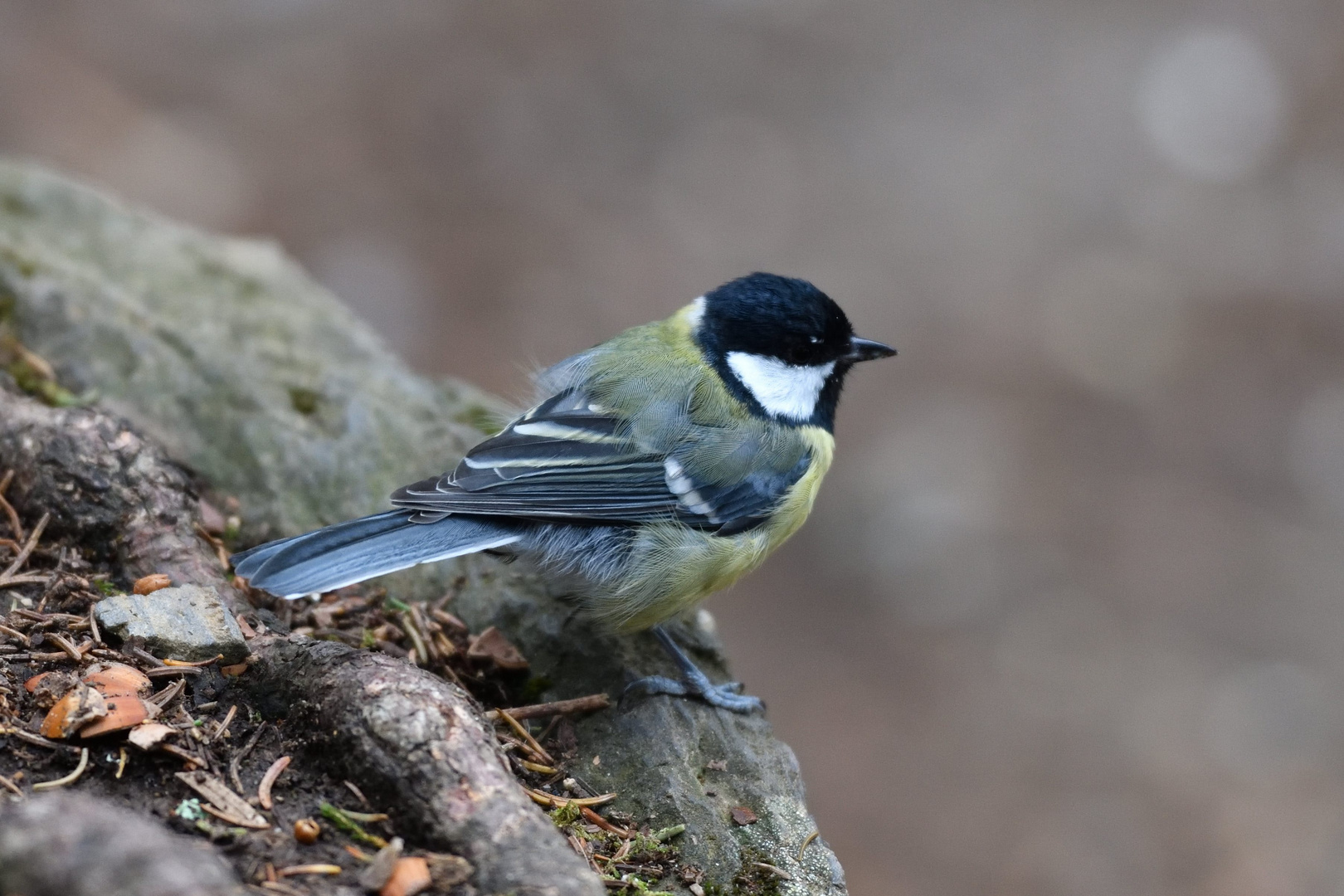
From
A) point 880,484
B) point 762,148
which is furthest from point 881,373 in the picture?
point 762,148

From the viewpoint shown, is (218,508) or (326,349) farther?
(326,349)

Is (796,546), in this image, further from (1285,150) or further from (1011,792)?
(1285,150)

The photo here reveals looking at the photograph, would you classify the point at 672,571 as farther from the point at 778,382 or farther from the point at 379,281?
the point at 379,281

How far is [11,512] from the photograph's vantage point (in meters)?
3.02

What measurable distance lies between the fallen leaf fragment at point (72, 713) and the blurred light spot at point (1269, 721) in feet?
20.3

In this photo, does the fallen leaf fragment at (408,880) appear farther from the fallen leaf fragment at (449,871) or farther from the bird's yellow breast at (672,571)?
the bird's yellow breast at (672,571)

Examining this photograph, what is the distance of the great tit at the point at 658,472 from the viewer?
3188 mm

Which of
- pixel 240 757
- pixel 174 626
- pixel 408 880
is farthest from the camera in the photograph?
pixel 174 626

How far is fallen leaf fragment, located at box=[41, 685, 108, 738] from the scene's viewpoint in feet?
7.43

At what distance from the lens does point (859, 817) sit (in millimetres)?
6422

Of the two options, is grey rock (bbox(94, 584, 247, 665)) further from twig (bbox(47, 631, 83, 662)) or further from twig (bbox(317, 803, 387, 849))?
twig (bbox(317, 803, 387, 849))

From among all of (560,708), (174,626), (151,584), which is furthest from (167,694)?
(560,708)

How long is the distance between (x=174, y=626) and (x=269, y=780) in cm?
54

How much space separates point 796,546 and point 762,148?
4.01 metres
